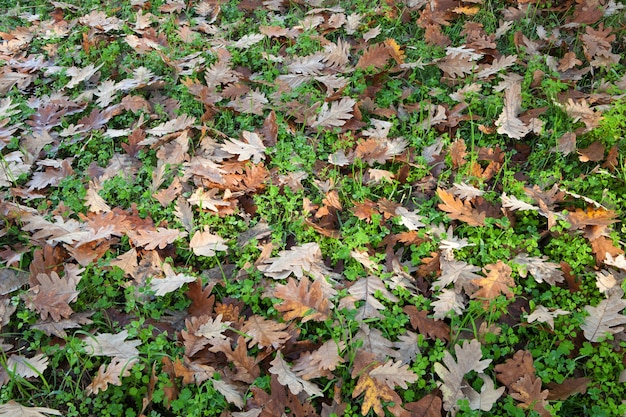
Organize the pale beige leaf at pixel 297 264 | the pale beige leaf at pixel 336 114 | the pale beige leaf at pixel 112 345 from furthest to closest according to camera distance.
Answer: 1. the pale beige leaf at pixel 336 114
2. the pale beige leaf at pixel 297 264
3. the pale beige leaf at pixel 112 345

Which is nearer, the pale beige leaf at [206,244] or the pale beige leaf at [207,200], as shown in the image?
the pale beige leaf at [206,244]

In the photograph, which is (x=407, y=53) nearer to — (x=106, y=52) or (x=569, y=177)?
(x=569, y=177)

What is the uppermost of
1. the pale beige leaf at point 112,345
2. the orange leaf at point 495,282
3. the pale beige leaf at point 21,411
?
the orange leaf at point 495,282

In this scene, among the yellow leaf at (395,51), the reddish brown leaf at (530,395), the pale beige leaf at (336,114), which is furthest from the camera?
the yellow leaf at (395,51)

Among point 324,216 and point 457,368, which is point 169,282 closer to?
point 324,216

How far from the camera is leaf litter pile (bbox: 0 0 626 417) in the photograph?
198 cm

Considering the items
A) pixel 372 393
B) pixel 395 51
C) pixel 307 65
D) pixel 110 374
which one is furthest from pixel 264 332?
pixel 395 51

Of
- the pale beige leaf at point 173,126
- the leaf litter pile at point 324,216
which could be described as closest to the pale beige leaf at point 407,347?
the leaf litter pile at point 324,216

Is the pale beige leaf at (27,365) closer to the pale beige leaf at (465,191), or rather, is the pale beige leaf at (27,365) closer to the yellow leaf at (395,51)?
the pale beige leaf at (465,191)

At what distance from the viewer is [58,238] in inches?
96.6

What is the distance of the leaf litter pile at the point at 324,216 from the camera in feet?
6.48

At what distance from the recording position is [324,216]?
2.62 metres

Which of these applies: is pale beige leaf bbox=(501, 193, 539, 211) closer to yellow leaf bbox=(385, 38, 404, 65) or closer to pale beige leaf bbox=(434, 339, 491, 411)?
pale beige leaf bbox=(434, 339, 491, 411)

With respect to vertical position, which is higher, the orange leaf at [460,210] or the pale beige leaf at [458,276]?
the orange leaf at [460,210]
